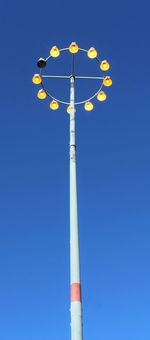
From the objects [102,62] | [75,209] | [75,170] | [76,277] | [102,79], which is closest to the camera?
[76,277]

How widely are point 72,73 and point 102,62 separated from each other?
91 cm

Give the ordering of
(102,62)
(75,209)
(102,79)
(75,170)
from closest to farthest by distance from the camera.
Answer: (75,209), (75,170), (102,62), (102,79)

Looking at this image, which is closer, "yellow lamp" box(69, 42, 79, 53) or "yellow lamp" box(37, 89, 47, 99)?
"yellow lamp" box(69, 42, 79, 53)

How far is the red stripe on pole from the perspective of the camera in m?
7.09

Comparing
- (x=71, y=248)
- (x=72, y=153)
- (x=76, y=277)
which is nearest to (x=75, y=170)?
(x=72, y=153)

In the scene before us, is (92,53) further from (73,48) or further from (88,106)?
→ (88,106)

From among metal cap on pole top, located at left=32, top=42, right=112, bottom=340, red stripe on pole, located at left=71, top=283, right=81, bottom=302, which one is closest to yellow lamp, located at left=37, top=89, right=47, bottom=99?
metal cap on pole top, located at left=32, top=42, right=112, bottom=340

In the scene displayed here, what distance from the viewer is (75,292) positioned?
7.15 metres

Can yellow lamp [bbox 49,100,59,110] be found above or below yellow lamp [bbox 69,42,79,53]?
below

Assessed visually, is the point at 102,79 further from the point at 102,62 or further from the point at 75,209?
the point at 75,209

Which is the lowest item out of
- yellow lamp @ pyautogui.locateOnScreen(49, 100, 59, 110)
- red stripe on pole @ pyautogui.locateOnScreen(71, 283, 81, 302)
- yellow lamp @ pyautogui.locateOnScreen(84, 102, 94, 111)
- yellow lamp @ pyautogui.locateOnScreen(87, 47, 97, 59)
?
red stripe on pole @ pyautogui.locateOnScreen(71, 283, 81, 302)

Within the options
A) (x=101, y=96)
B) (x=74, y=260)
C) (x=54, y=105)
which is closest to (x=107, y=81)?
(x=101, y=96)

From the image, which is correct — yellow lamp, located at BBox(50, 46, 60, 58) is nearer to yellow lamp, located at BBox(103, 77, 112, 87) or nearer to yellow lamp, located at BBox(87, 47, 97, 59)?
yellow lamp, located at BBox(87, 47, 97, 59)

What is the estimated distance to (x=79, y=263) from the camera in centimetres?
751
